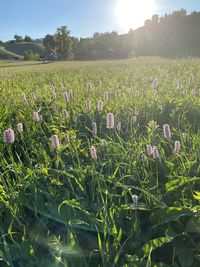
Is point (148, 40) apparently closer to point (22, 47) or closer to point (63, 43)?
point (63, 43)

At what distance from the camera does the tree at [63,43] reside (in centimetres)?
6041

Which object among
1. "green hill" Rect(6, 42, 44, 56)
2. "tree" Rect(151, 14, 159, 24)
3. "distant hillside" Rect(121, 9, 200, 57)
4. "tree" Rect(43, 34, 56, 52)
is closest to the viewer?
"distant hillside" Rect(121, 9, 200, 57)

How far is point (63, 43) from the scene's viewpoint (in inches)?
2395

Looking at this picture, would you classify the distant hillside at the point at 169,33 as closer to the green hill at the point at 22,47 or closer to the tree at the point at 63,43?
the tree at the point at 63,43

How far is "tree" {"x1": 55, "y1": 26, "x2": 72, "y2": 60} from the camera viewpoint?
60406 millimetres

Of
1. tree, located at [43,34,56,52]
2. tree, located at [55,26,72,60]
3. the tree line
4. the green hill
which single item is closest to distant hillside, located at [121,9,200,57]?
the tree line

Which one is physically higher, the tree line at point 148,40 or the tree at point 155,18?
the tree at point 155,18

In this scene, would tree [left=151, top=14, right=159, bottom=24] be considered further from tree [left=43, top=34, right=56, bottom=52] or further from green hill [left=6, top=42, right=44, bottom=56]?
green hill [left=6, top=42, right=44, bottom=56]

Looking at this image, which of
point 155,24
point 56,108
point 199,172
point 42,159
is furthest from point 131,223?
point 155,24

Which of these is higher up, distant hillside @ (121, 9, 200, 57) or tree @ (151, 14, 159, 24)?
tree @ (151, 14, 159, 24)

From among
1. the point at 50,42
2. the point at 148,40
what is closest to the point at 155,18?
the point at 148,40

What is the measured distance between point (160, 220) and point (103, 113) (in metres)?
1.68

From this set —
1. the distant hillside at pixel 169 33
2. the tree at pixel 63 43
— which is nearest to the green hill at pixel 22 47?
the tree at pixel 63 43

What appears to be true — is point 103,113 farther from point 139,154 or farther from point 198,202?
point 198,202
